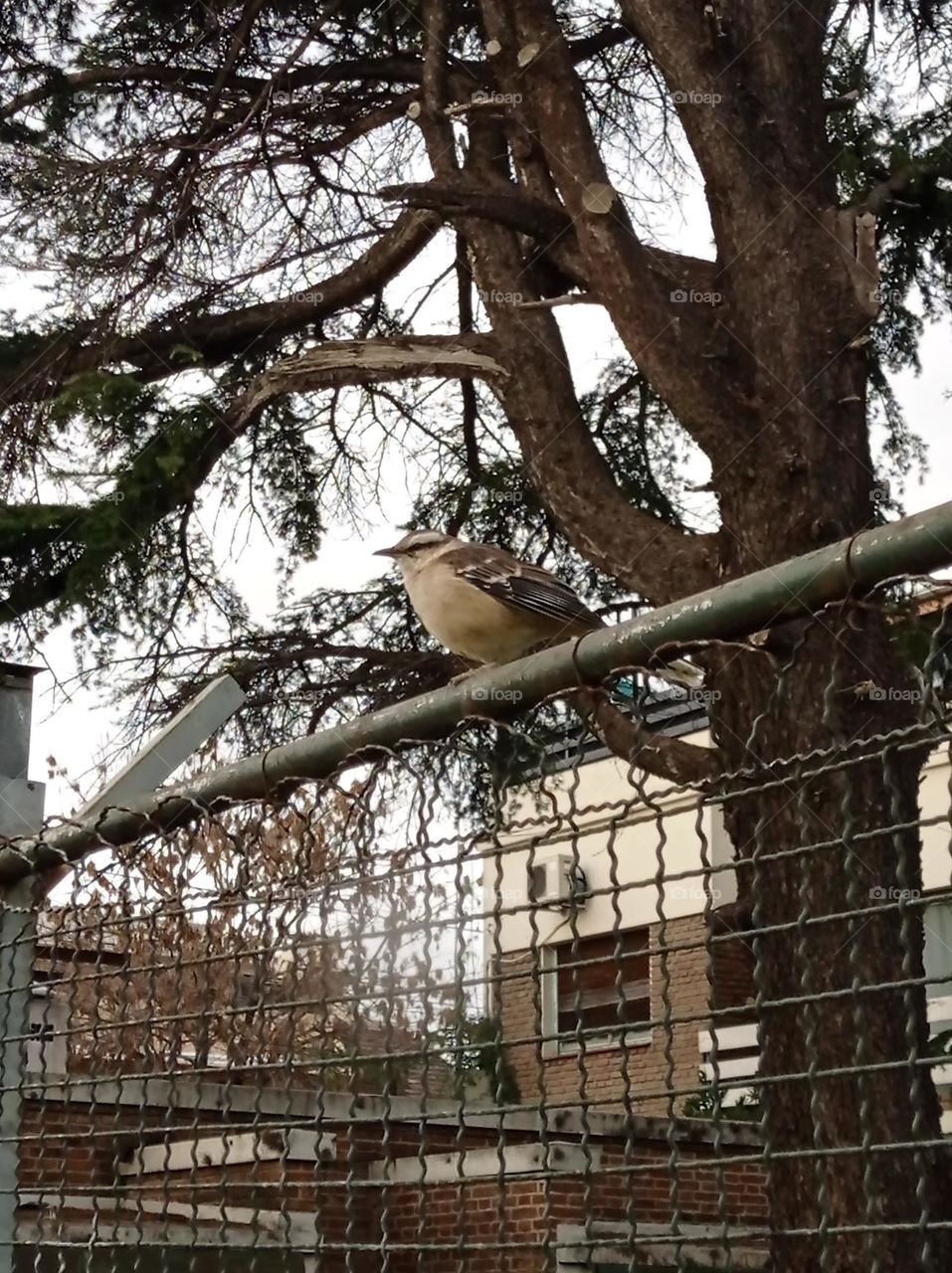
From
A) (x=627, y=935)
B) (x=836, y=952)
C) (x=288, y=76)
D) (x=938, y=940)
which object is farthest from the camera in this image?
(x=627, y=935)

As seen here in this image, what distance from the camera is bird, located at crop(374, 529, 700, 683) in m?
4.99

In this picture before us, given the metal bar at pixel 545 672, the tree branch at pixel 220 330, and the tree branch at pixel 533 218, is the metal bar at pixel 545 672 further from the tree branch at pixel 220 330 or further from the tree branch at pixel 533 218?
the tree branch at pixel 220 330

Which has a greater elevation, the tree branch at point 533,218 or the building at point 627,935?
the tree branch at point 533,218

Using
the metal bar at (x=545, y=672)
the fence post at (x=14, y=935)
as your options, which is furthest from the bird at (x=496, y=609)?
the metal bar at (x=545, y=672)

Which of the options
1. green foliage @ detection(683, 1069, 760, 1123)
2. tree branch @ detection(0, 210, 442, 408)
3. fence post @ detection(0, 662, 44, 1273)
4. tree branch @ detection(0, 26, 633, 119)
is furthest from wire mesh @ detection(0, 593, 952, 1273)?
tree branch @ detection(0, 26, 633, 119)

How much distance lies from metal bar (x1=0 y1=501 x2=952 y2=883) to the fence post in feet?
0.25

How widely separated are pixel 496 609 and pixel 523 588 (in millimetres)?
105

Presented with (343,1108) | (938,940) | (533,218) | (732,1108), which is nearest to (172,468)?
(533,218)

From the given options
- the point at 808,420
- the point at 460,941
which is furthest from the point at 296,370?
the point at 460,941

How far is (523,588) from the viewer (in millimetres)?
5031

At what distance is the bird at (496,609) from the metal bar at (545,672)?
186 cm

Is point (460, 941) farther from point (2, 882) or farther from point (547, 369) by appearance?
point (547, 369)

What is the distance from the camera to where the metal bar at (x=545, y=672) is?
6.71 ft

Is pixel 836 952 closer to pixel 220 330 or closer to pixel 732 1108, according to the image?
pixel 732 1108
